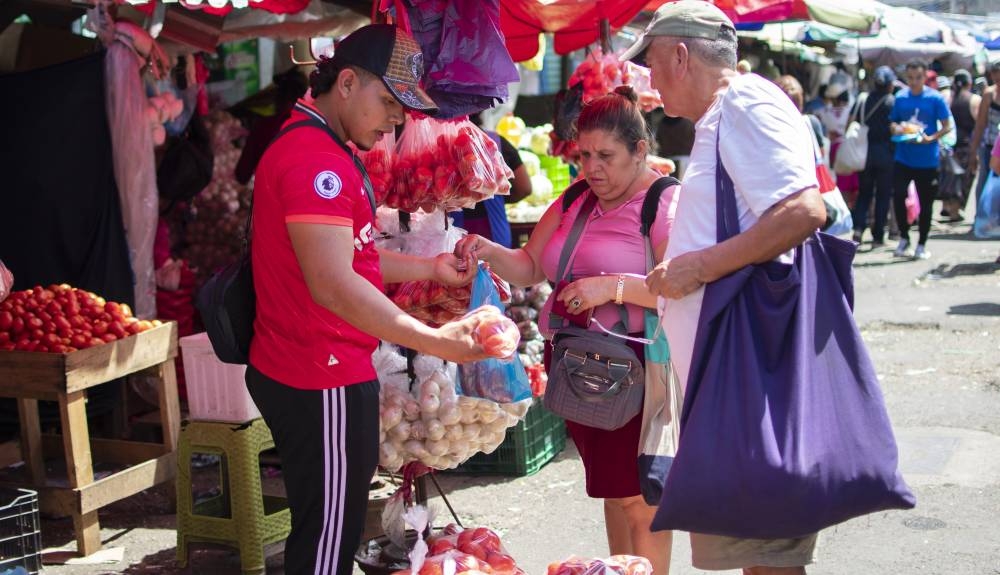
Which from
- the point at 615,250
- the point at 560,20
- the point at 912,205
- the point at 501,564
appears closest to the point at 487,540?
the point at 501,564

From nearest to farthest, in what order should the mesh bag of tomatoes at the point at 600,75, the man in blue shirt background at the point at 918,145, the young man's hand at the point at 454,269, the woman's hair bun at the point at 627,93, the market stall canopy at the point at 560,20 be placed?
1. the young man's hand at the point at 454,269
2. the woman's hair bun at the point at 627,93
3. the mesh bag of tomatoes at the point at 600,75
4. the market stall canopy at the point at 560,20
5. the man in blue shirt background at the point at 918,145

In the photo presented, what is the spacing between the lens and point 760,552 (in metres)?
2.96

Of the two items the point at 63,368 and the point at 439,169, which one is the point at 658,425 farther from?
the point at 63,368

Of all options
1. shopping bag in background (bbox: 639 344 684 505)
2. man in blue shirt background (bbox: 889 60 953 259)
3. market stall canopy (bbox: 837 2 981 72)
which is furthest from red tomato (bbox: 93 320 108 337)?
market stall canopy (bbox: 837 2 981 72)

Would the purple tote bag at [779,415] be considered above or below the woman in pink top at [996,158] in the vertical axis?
above

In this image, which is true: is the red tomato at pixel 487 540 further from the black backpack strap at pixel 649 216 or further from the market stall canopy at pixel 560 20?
the market stall canopy at pixel 560 20

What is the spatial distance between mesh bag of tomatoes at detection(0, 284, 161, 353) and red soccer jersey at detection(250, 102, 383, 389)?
2276 millimetres

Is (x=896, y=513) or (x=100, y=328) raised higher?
(x=100, y=328)

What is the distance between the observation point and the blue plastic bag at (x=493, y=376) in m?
3.93

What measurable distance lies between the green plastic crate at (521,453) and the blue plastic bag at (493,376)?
2093mm

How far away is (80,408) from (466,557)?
2645 mm

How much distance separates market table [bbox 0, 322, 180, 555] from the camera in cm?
489

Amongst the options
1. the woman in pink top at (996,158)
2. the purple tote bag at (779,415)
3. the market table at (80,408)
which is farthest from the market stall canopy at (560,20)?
the woman in pink top at (996,158)

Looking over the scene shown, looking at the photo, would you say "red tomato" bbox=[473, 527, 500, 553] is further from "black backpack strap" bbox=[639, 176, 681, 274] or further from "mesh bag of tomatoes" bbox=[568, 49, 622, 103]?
"mesh bag of tomatoes" bbox=[568, 49, 622, 103]
